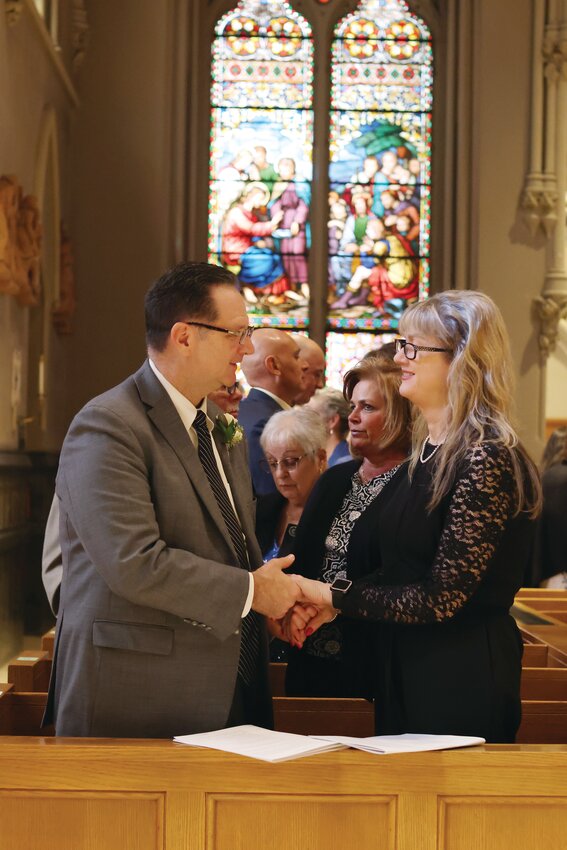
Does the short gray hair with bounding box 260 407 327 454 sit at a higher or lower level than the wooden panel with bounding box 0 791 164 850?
higher

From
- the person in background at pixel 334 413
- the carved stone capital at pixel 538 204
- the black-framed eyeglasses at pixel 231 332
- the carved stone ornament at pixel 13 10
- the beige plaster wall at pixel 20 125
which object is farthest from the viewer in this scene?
the carved stone capital at pixel 538 204

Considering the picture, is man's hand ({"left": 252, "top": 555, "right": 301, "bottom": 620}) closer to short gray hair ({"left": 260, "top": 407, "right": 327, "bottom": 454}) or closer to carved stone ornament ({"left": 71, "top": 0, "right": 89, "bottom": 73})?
short gray hair ({"left": 260, "top": 407, "right": 327, "bottom": 454})

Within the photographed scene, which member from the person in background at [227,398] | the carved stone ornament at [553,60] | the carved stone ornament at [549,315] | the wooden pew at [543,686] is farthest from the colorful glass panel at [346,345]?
the wooden pew at [543,686]

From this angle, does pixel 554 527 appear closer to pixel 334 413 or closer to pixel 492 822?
pixel 334 413

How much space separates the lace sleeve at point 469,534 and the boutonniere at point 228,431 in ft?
2.08

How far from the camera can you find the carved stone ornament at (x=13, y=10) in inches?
323

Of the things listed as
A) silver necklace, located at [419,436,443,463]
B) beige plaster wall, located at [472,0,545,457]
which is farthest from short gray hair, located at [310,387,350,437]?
beige plaster wall, located at [472,0,545,457]

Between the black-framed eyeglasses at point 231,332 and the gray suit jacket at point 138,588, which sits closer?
the gray suit jacket at point 138,588

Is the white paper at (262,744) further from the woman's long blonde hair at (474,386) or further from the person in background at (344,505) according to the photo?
the person in background at (344,505)

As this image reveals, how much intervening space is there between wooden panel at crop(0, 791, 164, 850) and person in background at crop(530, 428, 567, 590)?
4.92 meters

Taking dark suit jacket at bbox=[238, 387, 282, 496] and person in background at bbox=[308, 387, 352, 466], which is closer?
dark suit jacket at bbox=[238, 387, 282, 496]

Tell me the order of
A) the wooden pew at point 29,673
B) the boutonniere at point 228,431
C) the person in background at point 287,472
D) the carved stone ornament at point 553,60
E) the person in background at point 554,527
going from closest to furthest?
the boutonniere at point 228,431 → the wooden pew at point 29,673 → the person in background at point 287,472 → the person in background at point 554,527 → the carved stone ornament at point 553,60

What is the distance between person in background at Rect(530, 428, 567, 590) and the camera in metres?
6.98

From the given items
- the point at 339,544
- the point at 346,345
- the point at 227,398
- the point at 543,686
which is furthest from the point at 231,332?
the point at 346,345
